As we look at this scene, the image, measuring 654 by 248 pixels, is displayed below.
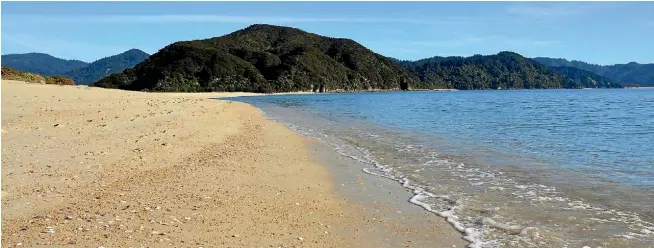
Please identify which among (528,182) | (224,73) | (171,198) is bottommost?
(224,73)

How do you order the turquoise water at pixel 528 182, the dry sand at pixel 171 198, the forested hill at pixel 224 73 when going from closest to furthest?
the dry sand at pixel 171 198
the turquoise water at pixel 528 182
the forested hill at pixel 224 73

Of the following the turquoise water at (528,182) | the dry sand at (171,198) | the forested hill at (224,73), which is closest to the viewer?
the dry sand at (171,198)

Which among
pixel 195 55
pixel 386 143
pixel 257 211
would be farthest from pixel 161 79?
pixel 257 211

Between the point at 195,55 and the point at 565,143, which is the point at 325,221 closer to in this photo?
the point at 565,143

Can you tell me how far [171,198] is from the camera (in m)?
8.37

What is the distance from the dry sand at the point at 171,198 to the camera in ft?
21.2

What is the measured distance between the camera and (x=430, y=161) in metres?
14.2

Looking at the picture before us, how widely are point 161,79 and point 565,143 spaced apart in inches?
5641

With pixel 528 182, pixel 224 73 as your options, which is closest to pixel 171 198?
pixel 528 182

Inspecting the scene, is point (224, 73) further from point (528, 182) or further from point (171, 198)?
point (171, 198)

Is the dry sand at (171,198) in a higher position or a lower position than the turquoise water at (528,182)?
higher

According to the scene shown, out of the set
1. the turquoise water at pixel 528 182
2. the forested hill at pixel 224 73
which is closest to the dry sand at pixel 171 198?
the turquoise water at pixel 528 182

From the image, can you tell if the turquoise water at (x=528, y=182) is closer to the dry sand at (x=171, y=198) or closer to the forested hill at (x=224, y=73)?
the dry sand at (x=171, y=198)

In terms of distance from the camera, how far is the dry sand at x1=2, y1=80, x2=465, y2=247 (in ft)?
21.2
